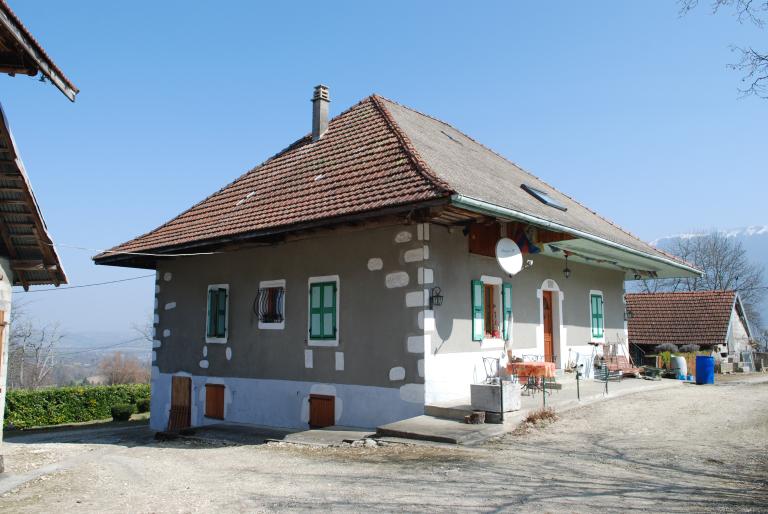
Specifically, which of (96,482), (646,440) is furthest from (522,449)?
(96,482)

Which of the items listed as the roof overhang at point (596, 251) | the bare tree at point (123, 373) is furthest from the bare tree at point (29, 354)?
the roof overhang at point (596, 251)

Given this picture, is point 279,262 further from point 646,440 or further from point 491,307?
point 646,440

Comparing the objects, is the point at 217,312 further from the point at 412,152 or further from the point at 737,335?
the point at 737,335

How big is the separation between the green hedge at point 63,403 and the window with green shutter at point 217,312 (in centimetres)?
1113

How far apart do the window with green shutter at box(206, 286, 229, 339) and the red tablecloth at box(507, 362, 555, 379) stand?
6.20 m

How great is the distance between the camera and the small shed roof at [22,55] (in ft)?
23.6

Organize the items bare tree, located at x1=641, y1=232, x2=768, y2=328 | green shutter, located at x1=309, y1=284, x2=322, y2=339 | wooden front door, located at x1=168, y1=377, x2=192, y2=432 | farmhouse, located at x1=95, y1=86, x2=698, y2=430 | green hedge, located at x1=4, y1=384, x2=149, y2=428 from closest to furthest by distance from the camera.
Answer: farmhouse, located at x1=95, y1=86, x2=698, y2=430, green shutter, located at x1=309, y1=284, x2=322, y2=339, wooden front door, located at x1=168, y1=377, x2=192, y2=432, green hedge, located at x1=4, y1=384, x2=149, y2=428, bare tree, located at x1=641, y1=232, x2=768, y2=328

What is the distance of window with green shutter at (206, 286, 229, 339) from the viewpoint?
44.9 ft

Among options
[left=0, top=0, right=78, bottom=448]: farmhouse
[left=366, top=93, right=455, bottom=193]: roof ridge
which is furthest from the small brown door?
[left=0, top=0, right=78, bottom=448]: farmhouse

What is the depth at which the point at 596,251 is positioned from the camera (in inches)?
580

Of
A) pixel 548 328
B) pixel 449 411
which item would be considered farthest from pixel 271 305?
pixel 548 328

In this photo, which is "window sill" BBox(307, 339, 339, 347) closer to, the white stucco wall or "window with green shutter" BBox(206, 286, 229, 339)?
"window with green shutter" BBox(206, 286, 229, 339)

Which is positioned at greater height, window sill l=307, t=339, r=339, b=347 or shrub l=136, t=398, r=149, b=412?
window sill l=307, t=339, r=339, b=347

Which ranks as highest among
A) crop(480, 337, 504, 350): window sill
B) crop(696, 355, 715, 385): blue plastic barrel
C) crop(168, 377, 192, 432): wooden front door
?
crop(480, 337, 504, 350): window sill
